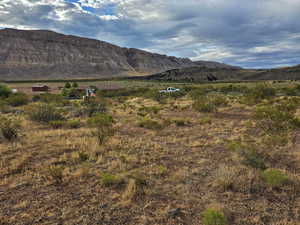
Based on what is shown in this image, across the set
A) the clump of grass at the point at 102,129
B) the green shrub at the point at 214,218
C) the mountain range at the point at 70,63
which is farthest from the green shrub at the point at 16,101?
the mountain range at the point at 70,63

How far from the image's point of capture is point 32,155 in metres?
8.59

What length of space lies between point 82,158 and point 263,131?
931 cm

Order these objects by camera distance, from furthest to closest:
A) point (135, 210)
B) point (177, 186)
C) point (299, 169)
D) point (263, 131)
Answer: point (263, 131) → point (299, 169) → point (177, 186) → point (135, 210)

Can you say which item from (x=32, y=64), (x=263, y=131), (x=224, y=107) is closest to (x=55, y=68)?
(x=32, y=64)

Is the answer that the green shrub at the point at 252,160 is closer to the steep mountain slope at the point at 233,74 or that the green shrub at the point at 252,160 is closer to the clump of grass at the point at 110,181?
the clump of grass at the point at 110,181

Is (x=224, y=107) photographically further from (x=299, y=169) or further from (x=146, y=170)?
(x=146, y=170)

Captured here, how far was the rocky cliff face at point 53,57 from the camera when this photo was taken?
132125mm

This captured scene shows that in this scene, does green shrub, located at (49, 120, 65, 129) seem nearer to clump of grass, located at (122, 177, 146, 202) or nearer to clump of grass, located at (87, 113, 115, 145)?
clump of grass, located at (87, 113, 115, 145)

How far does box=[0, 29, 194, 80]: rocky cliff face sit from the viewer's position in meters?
132

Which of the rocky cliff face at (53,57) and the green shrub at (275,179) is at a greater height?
the rocky cliff face at (53,57)

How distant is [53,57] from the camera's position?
148 metres

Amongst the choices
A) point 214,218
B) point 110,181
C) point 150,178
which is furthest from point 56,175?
point 214,218

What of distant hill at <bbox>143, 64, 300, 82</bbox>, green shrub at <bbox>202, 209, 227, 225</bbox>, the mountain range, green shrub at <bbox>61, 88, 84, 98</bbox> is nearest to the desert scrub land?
green shrub at <bbox>202, 209, 227, 225</bbox>

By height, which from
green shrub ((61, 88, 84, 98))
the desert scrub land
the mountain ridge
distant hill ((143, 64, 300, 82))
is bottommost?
the desert scrub land
